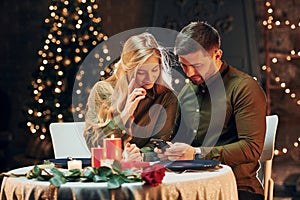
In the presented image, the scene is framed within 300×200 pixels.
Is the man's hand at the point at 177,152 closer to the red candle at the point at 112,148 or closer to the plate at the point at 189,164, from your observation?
the plate at the point at 189,164

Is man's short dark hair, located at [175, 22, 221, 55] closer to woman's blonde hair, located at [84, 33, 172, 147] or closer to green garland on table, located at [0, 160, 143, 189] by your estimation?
woman's blonde hair, located at [84, 33, 172, 147]

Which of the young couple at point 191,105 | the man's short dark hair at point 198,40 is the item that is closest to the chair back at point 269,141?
the young couple at point 191,105

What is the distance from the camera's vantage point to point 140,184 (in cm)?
237

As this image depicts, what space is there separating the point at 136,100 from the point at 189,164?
573 millimetres

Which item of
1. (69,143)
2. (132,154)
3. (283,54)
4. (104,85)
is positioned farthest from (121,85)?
(283,54)

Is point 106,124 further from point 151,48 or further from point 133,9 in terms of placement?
point 133,9

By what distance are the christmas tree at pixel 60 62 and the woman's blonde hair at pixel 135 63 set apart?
100 inches

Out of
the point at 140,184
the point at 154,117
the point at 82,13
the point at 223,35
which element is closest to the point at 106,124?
the point at 154,117

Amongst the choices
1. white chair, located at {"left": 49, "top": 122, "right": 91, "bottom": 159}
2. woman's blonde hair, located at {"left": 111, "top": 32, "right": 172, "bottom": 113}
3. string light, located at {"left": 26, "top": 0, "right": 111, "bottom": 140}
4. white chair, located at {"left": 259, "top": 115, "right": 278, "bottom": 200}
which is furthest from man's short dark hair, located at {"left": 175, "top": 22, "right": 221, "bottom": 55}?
string light, located at {"left": 26, "top": 0, "right": 111, "bottom": 140}

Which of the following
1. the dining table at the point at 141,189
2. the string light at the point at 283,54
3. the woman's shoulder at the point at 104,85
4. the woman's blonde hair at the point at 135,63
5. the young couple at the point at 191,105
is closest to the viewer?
the dining table at the point at 141,189

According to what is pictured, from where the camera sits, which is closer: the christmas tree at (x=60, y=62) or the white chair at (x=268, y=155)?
the white chair at (x=268, y=155)

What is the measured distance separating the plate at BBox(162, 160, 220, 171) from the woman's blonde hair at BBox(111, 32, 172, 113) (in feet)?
1.92

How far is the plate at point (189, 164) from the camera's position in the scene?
2613 millimetres

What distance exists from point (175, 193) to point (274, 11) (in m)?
4.19
